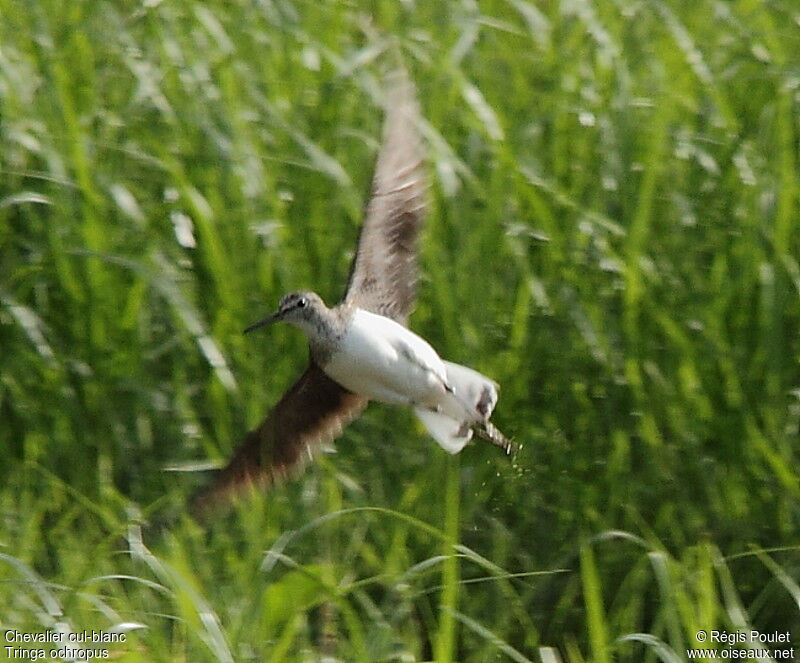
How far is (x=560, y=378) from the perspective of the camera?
3.54m

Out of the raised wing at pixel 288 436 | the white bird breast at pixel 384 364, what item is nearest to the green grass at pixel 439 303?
the raised wing at pixel 288 436

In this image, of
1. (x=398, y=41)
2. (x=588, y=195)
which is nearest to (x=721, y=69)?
(x=588, y=195)

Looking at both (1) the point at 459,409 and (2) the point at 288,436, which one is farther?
(2) the point at 288,436

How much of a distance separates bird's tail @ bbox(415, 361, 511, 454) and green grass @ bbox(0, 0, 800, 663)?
19 centimetres

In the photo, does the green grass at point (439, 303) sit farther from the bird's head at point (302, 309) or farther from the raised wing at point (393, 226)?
the bird's head at point (302, 309)

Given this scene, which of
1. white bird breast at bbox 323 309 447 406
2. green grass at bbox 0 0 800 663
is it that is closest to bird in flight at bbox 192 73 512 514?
white bird breast at bbox 323 309 447 406

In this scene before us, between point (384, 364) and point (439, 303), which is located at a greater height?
point (384, 364)

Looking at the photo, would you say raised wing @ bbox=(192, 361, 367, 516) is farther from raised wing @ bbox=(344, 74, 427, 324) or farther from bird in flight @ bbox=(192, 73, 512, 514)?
raised wing @ bbox=(344, 74, 427, 324)

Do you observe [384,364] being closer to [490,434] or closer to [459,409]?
[459,409]

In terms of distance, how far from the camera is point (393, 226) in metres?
3.24

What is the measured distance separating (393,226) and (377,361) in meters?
0.38

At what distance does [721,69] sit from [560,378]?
3.05 feet

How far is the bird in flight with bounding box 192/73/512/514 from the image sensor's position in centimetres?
302

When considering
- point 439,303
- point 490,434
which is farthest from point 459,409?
point 439,303
